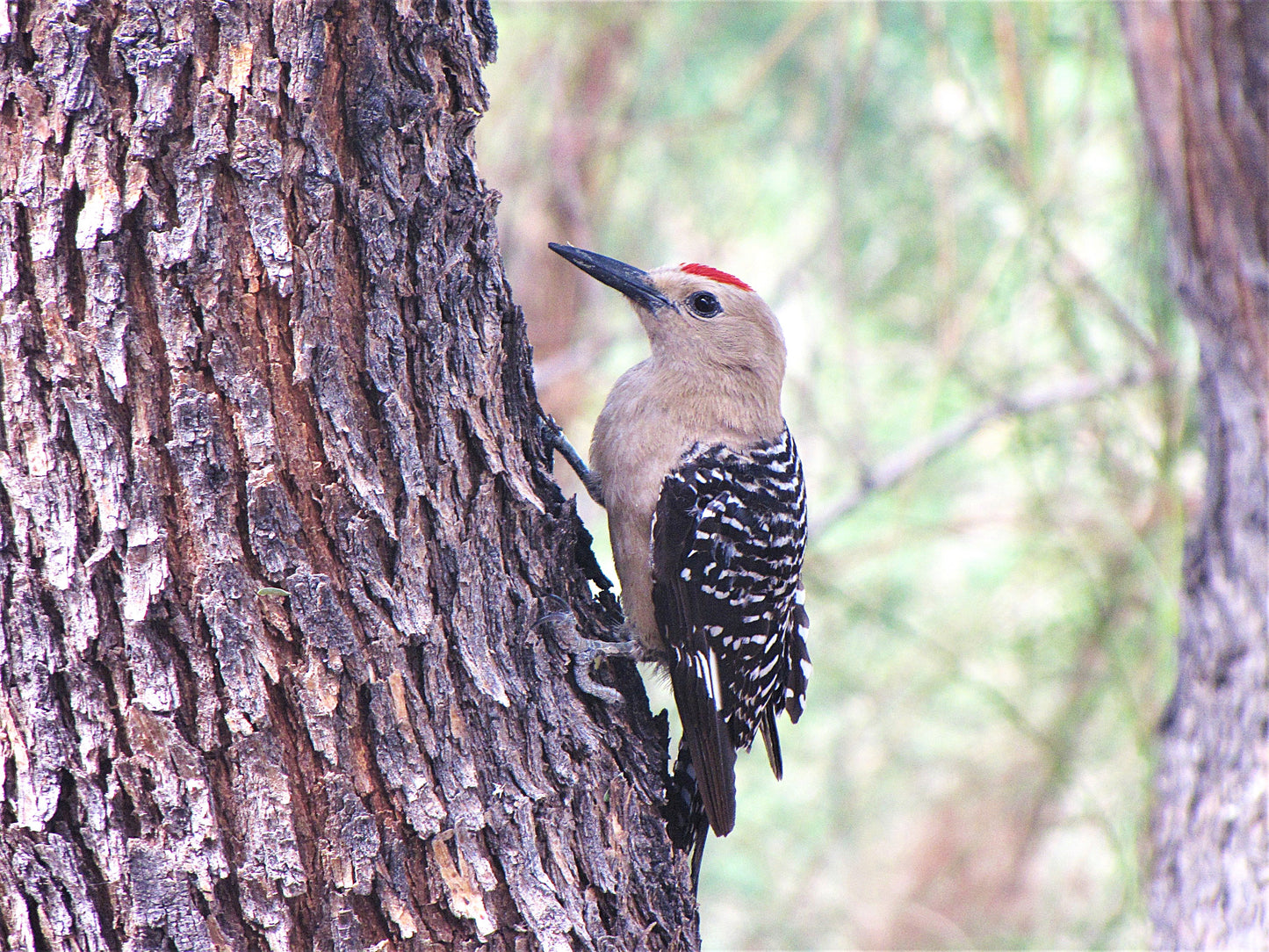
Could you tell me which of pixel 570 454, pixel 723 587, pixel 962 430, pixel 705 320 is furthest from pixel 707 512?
pixel 962 430

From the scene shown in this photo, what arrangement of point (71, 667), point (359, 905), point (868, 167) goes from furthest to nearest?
point (868, 167)
point (359, 905)
point (71, 667)

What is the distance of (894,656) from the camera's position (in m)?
6.27

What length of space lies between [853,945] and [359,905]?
19.9ft

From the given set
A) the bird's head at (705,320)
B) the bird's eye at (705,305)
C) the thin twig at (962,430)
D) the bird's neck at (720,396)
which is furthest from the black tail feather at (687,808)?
the thin twig at (962,430)

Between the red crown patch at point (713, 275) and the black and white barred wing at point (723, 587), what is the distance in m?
0.51

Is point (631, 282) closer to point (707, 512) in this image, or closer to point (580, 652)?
point (707, 512)

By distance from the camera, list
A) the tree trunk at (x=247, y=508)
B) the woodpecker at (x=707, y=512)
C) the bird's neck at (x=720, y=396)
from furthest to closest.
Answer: the bird's neck at (x=720, y=396) → the woodpecker at (x=707, y=512) → the tree trunk at (x=247, y=508)

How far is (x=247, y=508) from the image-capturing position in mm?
1614

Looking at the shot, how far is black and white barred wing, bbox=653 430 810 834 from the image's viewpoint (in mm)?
2615

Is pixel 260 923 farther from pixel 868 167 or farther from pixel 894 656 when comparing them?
pixel 894 656

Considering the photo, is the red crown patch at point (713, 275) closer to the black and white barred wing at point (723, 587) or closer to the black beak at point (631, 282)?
the black beak at point (631, 282)

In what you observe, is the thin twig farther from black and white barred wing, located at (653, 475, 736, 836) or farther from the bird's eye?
black and white barred wing, located at (653, 475, 736, 836)

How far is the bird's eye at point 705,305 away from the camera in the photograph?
9.91ft

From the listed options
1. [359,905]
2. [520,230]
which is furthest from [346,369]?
[520,230]
